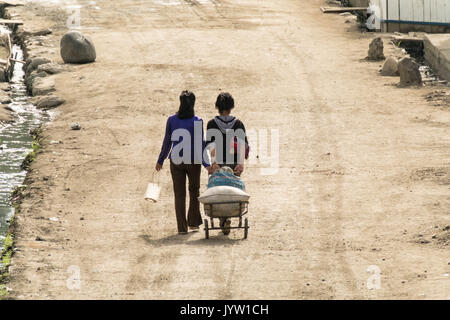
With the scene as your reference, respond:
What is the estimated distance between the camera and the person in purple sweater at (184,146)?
39.5ft

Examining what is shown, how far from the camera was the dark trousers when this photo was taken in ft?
40.4

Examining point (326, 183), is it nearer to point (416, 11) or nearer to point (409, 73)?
point (409, 73)

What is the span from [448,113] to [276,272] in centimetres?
943

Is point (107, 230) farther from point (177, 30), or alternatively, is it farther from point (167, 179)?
point (177, 30)

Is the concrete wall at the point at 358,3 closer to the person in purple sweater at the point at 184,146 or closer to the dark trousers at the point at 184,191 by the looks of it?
the dark trousers at the point at 184,191

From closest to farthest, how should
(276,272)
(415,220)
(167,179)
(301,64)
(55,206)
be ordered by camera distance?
1. (276,272)
2. (415,220)
3. (55,206)
4. (167,179)
5. (301,64)

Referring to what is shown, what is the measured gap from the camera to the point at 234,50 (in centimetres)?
2572

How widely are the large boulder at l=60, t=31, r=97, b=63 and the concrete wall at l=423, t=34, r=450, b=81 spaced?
828 cm

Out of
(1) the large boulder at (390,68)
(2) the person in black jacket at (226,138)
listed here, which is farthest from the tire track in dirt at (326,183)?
(1) the large boulder at (390,68)

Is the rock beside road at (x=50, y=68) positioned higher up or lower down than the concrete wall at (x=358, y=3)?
higher up

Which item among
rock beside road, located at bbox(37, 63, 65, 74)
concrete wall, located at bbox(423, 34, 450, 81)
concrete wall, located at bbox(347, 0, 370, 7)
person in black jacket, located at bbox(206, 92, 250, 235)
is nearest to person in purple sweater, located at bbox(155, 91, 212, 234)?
person in black jacket, located at bbox(206, 92, 250, 235)

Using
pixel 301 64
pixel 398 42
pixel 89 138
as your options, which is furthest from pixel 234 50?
pixel 89 138

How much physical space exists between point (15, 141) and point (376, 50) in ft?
30.9

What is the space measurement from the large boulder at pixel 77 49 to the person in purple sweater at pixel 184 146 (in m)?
12.8
